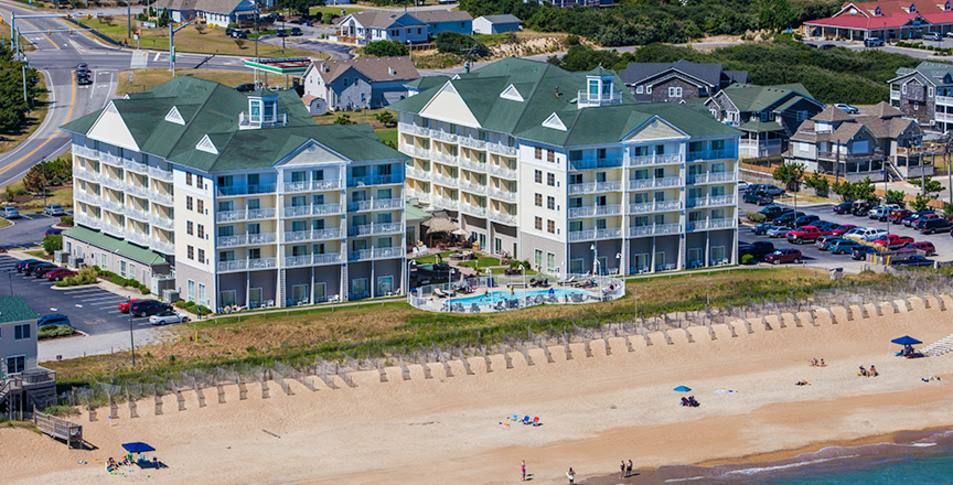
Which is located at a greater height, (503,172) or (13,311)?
(503,172)

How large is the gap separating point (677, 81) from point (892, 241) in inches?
2013

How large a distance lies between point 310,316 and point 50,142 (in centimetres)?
6922

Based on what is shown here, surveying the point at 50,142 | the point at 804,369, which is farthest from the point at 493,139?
the point at 50,142

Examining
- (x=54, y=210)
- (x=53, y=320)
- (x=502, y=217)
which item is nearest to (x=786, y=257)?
(x=502, y=217)

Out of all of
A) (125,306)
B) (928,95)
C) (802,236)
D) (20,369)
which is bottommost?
(125,306)

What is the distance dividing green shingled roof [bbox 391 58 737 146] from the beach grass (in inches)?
391

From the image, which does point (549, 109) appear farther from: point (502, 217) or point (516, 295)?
point (516, 295)

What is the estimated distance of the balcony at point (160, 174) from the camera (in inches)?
4596

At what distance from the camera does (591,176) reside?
12081cm

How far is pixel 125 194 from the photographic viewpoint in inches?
4793

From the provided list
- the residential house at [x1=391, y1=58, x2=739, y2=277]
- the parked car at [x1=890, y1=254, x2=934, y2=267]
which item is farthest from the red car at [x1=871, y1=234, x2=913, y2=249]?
the residential house at [x1=391, y1=58, x2=739, y2=277]

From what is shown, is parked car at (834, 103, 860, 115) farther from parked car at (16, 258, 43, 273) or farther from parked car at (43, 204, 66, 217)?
parked car at (16, 258, 43, 273)

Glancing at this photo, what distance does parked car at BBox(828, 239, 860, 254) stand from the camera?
12812 centimetres

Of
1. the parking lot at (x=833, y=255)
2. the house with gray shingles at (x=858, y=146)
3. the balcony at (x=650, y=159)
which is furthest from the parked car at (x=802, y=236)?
the house with gray shingles at (x=858, y=146)
